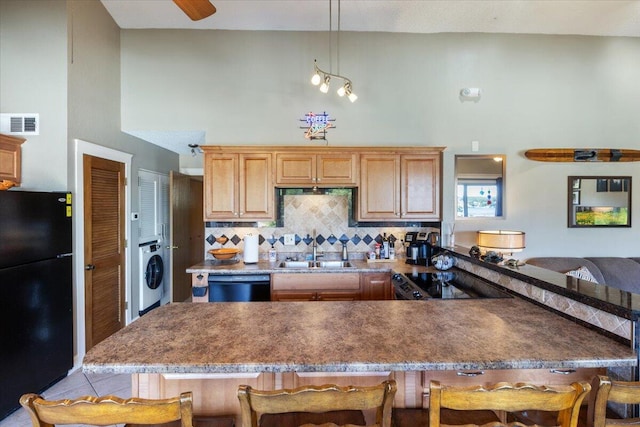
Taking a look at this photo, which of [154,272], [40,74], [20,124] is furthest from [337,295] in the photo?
[40,74]

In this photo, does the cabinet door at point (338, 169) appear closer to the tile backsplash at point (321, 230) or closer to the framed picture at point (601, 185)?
the tile backsplash at point (321, 230)

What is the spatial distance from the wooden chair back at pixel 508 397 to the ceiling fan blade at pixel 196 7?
232 centimetres

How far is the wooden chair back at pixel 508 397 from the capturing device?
1.00 m

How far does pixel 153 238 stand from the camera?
4551 millimetres

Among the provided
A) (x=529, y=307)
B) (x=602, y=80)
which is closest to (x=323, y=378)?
(x=529, y=307)

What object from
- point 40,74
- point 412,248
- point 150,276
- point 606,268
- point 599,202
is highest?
point 40,74

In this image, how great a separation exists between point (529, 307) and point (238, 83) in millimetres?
3578

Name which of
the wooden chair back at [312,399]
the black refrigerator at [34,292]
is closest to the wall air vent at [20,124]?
the black refrigerator at [34,292]

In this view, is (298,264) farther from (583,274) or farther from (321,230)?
(583,274)

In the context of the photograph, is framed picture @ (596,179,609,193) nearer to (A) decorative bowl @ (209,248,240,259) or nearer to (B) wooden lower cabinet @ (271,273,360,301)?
(B) wooden lower cabinet @ (271,273,360,301)

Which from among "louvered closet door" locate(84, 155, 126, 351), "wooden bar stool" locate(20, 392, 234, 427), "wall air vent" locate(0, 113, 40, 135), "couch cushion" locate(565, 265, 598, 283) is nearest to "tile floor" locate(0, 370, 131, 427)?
"louvered closet door" locate(84, 155, 126, 351)

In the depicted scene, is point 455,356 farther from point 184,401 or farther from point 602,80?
point 602,80

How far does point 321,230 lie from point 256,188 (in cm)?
95

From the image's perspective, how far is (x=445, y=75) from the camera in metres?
3.83
